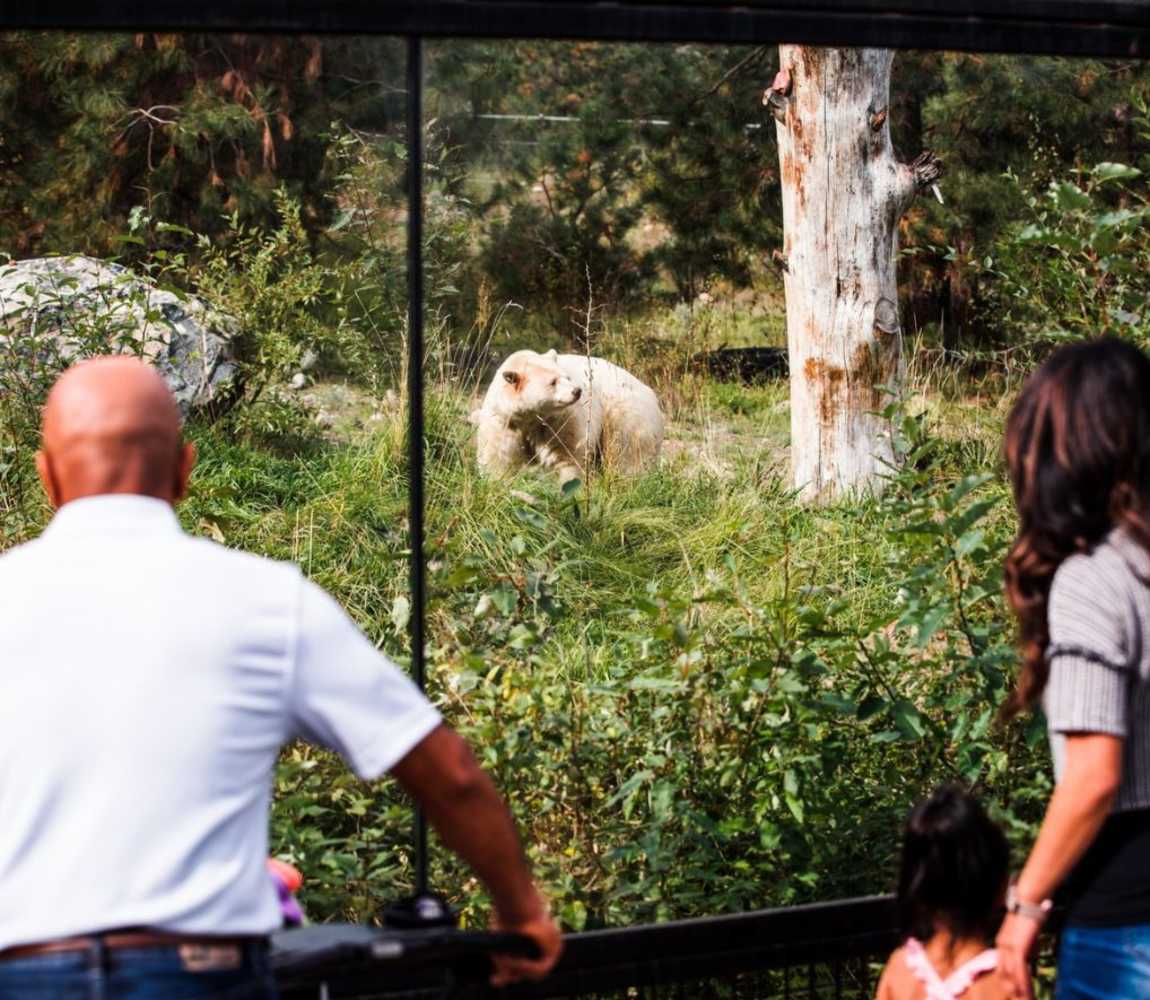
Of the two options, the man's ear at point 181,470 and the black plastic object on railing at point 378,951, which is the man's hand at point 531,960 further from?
the man's ear at point 181,470

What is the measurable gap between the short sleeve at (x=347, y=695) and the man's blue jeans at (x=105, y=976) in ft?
0.84

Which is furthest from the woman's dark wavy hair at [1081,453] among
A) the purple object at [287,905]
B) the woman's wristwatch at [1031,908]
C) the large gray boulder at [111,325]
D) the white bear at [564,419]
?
the white bear at [564,419]

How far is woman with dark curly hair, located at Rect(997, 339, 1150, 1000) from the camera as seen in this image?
5.89ft

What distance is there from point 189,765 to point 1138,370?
1207 mm

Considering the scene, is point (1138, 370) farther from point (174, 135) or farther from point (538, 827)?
point (174, 135)

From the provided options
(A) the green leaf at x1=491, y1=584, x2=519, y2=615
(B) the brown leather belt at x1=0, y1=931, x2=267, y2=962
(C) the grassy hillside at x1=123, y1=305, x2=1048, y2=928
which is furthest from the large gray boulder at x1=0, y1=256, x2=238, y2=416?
(B) the brown leather belt at x1=0, y1=931, x2=267, y2=962

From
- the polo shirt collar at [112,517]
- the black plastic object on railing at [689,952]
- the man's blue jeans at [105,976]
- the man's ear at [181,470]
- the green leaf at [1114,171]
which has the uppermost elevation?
the green leaf at [1114,171]

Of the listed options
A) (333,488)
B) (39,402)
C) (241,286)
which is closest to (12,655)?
(39,402)

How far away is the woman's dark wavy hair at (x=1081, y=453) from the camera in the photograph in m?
1.85

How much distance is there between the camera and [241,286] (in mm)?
7914

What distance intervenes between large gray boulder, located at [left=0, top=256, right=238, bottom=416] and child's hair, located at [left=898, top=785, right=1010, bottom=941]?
3319mm

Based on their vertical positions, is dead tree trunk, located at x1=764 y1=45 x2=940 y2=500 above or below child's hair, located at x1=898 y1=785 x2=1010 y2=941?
above

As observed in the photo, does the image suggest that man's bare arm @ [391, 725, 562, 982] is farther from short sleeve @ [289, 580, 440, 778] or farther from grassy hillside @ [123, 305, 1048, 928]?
grassy hillside @ [123, 305, 1048, 928]

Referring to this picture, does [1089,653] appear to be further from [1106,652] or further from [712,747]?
[712,747]
